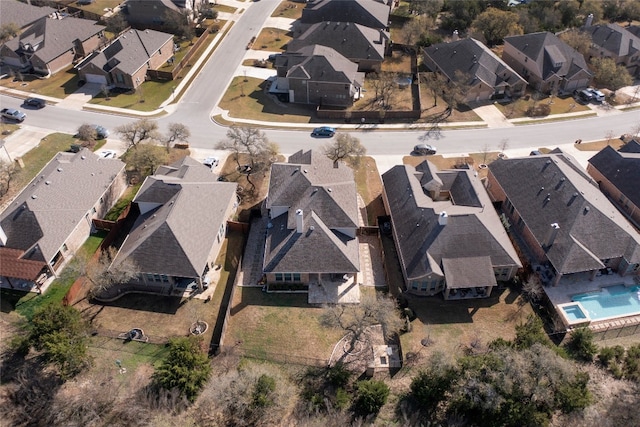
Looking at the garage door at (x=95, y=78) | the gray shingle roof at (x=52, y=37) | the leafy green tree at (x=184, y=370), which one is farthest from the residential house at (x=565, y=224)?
the gray shingle roof at (x=52, y=37)

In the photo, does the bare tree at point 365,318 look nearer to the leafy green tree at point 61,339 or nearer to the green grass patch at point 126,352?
the green grass patch at point 126,352

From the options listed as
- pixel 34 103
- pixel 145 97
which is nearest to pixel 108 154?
pixel 145 97

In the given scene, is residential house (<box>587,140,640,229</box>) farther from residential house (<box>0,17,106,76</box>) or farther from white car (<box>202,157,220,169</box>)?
residential house (<box>0,17,106,76</box>)

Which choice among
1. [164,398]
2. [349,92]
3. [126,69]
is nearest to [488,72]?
[349,92]

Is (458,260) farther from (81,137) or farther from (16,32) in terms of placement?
(16,32)

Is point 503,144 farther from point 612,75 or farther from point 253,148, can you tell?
point 253,148
